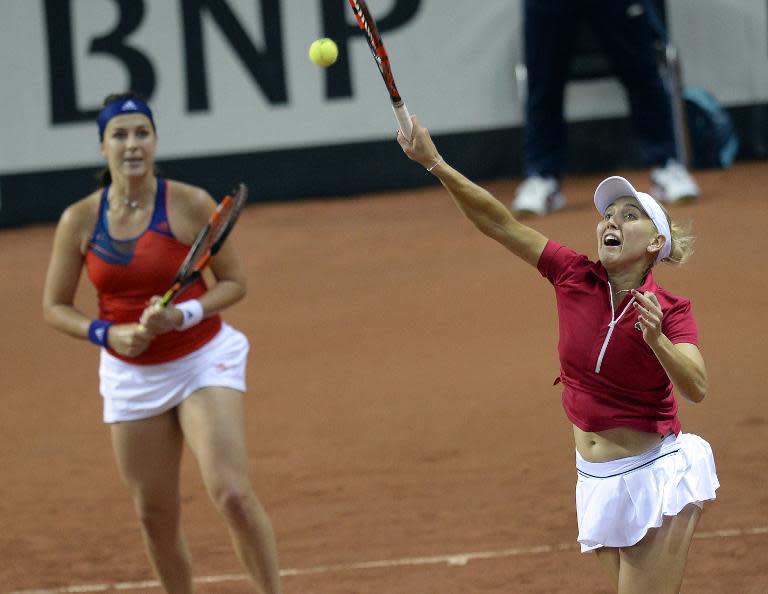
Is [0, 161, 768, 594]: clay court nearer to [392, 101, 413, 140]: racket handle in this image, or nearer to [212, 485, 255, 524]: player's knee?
[212, 485, 255, 524]: player's knee

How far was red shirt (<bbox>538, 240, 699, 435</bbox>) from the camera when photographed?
4.11 m

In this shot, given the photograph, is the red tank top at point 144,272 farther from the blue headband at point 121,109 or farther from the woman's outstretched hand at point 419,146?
the woman's outstretched hand at point 419,146

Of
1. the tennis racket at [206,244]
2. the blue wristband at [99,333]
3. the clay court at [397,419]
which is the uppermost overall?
the tennis racket at [206,244]

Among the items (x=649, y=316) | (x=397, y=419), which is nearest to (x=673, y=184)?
(x=397, y=419)

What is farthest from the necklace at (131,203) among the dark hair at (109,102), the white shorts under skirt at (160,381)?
the white shorts under skirt at (160,381)

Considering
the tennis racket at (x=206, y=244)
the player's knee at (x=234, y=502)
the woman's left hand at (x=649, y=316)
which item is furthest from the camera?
the tennis racket at (x=206, y=244)

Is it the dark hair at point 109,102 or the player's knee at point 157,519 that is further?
the dark hair at point 109,102

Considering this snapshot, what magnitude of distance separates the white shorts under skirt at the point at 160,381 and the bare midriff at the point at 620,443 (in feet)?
4.94

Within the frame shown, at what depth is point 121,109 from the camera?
206 inches

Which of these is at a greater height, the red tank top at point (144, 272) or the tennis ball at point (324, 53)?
the tennis ball at point (324, 53)

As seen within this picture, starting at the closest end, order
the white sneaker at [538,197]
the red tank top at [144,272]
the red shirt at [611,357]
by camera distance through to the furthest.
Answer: the red shirt at [611,357], the red tank top at [144,272], the white sneaker at [538,197]

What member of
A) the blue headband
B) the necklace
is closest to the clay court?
the necklace

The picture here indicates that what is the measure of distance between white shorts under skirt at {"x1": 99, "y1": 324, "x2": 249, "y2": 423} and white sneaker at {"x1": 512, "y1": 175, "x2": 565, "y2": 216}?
247 inches

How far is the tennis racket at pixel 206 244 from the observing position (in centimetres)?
495
